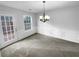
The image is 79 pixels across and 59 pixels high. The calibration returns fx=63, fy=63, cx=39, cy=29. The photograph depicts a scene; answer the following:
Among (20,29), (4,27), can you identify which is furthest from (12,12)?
(20,29)

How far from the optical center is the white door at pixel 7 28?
3699 mm

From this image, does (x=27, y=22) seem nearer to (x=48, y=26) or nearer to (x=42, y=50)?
(x=48, y=26)

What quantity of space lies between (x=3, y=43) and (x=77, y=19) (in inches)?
188

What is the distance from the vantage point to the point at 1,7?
3.39 metres

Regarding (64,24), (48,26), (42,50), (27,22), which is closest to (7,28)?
(27,22)

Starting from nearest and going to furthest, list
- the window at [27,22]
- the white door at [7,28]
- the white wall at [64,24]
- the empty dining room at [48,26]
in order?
the empty dining room at [48,26] → the white door at [7,28] → the white wall at [64,24] → the window at [27,22]

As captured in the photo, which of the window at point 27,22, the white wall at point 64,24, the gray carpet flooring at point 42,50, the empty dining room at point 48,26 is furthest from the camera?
the window at point 27,22

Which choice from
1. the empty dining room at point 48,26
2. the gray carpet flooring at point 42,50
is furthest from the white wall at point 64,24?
the gray carpet flooring at point 42,50

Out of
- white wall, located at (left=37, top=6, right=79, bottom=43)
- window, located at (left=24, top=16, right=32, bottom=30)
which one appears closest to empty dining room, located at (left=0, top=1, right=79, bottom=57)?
white wall, located at (left=37, top=6, right=79, bottom=43)

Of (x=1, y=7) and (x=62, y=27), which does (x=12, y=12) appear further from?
(x=62, y=27)

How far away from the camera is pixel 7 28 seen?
3971mm

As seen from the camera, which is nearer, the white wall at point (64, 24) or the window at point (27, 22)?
the white wall at point (64, 24)

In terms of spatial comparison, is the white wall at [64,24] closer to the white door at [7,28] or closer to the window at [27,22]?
the window at [27,22]

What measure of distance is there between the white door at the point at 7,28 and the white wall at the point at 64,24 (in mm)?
3154
